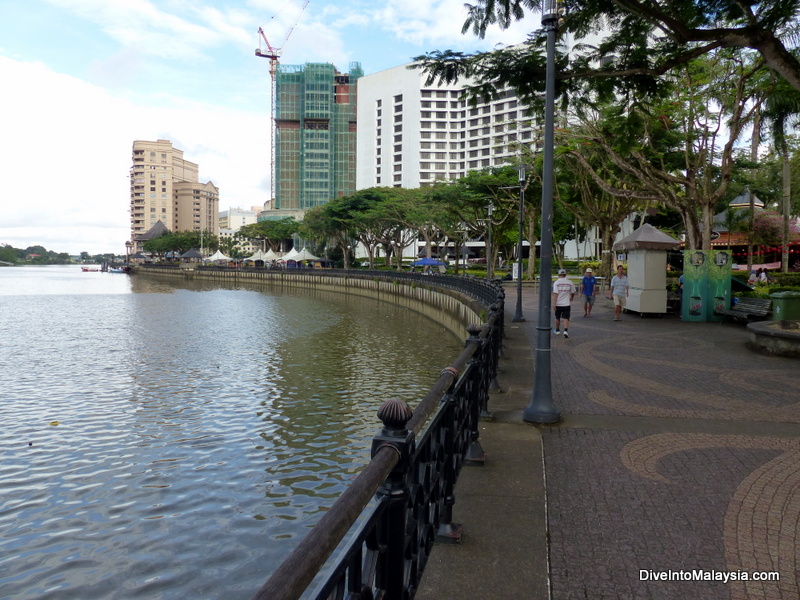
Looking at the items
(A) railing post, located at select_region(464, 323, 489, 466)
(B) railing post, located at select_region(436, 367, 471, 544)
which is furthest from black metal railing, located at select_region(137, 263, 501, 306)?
(B) railing post, located at select_region(436, 367, 471, 544)

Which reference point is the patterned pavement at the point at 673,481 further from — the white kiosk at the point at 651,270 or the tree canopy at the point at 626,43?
the white kiosk at the point at 651,270

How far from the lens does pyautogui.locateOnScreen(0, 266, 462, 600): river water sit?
6645 mm

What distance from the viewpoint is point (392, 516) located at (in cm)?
291

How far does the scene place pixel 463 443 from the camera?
5.36m

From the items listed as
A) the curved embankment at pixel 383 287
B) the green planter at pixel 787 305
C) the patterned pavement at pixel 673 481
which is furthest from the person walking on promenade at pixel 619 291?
the patterned pavement at pixel 673 481

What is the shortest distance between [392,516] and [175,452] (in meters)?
8.27

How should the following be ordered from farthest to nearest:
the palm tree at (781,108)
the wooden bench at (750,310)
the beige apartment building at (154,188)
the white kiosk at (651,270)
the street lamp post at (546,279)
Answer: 1. the beige apartment building at (154,188)
2. the white kiosk at (651,270)
3. the wooden bench at (750,310)
4. the palm tree at (781,108)
5. the street lamp post at (546,279)

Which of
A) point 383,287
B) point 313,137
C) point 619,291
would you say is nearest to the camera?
point 619,291

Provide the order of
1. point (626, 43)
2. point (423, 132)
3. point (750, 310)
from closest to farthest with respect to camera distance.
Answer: point (626, 43)
point (750, 310)
point (423, 132)

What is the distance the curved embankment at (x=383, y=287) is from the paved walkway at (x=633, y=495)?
25.7 ft

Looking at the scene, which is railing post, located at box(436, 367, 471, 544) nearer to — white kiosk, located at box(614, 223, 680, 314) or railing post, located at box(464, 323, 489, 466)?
railing post, located at box(464, 323, 489, 466)

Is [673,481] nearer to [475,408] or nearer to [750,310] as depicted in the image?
[475,408]

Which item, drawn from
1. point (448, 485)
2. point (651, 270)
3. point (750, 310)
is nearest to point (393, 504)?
point (448, 485)

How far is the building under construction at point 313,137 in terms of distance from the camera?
147 metres
